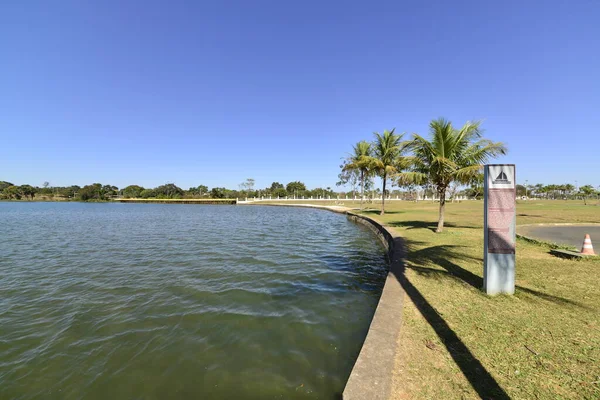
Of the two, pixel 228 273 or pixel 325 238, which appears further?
pixel 325 238

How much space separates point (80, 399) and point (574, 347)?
598 cm

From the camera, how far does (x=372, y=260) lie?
9789mm

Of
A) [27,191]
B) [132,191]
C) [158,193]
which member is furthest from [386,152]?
[27,191]

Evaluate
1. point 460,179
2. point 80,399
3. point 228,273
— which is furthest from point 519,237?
point 80,399

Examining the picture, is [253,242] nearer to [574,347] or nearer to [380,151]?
[574,347]

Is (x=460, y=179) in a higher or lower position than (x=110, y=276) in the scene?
higher

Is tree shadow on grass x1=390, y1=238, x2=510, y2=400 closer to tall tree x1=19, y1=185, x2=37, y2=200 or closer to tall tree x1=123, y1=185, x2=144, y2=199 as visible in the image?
tall tree x1=123, y1=185, x2=144, y2=199

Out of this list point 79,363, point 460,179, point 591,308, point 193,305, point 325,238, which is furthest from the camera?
point 325,238

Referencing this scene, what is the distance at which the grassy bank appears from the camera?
2510mm

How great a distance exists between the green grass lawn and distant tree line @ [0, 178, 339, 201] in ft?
309

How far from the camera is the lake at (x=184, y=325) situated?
3375 mm

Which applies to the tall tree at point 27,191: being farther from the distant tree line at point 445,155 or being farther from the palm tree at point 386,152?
the distant tree line at point 445,155

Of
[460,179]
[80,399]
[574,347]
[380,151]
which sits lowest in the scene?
[80,399]

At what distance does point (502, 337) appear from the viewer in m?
3.37
